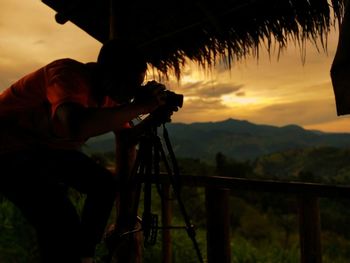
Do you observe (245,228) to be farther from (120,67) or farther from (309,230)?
(120,67)

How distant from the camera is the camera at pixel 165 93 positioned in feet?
6.73

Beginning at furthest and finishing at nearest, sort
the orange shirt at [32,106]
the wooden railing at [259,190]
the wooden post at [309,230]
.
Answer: the wooden post at [309,230], the wooden railing at [259,190], the orange shirt at [32,106]

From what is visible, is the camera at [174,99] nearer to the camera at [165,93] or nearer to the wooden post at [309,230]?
the camera at [165,93]

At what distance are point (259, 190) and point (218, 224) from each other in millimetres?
726

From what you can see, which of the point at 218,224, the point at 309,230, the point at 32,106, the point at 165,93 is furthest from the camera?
the point at 218,224

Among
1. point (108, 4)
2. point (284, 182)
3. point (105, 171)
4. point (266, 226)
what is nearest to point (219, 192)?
point (284, 182)

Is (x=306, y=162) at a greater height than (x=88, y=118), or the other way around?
(x=306, y=162)

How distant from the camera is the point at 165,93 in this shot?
2154mm


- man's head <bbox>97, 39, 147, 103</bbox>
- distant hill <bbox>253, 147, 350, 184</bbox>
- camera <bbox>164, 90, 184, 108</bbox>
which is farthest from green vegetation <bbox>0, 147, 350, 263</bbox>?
distant hill <bbox>253, 147, 350, 184</bbox>

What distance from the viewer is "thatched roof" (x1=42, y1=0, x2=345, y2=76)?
12.5 ft

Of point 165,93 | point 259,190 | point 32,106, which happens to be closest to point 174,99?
point 165,93

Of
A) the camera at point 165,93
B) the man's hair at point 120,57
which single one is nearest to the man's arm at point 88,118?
the camera at point 165,93

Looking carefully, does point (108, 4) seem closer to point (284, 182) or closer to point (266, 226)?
point (284, 182)

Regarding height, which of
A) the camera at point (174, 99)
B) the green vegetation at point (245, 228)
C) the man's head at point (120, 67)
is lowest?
the green vegetation at point (245, 228)
